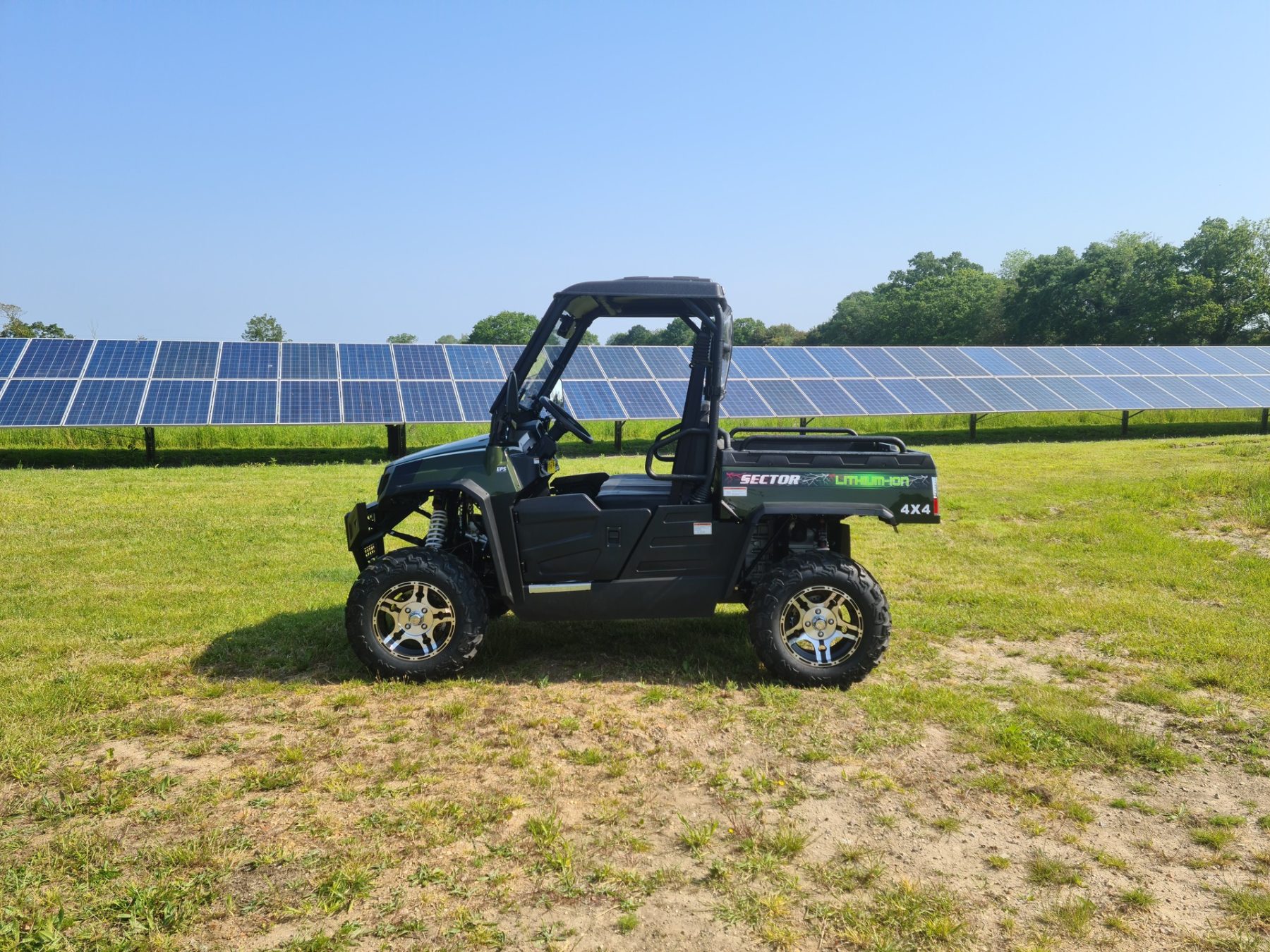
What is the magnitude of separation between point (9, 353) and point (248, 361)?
4567 mm

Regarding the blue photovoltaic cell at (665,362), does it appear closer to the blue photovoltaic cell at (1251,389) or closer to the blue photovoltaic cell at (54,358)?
the blue photovoltaic cell at (54,358)

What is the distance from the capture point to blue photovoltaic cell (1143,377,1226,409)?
2222 cm

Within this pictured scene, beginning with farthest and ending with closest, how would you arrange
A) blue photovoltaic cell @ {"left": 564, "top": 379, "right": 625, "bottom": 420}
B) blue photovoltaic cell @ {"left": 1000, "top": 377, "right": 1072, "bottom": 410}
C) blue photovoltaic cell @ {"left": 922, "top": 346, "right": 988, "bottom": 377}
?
blue photovoltaic cell @ {"left": 922, "top": 346, "right": 988, "bottom": 377}, blue photovoltaic cell @ {"left": 1000, "top": 377, "right": 1072, "bottom": 410}, blue photovoltaic cell @ {"left": 564, "top": 379, "right": 625, "bottom": 420}

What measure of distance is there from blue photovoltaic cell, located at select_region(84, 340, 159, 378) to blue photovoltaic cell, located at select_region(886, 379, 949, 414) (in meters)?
16.5

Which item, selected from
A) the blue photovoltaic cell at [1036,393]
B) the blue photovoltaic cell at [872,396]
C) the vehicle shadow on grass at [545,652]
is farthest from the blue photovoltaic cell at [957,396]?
the vehicle shadow on grass at [545,652]

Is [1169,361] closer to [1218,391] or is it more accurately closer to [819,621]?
[1218,391]

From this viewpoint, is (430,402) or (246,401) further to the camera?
(430,402)

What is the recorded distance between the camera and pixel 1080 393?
2264 cm

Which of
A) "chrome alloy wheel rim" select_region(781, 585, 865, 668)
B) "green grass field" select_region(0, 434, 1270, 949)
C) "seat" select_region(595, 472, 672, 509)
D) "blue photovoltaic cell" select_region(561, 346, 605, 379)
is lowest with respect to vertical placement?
"green grass field" select_region(0, 434, 1270, 949)

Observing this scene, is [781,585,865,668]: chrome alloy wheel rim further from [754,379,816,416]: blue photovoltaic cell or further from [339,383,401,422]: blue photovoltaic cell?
[754,379,816,416]: blue photovoltaic cell

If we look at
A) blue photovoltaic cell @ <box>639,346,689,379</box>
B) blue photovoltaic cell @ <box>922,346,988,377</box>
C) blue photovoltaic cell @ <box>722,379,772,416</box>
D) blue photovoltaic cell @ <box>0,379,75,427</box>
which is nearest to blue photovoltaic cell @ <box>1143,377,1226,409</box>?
blue photovoltaic cell @ <box>922,346,988,377</box>

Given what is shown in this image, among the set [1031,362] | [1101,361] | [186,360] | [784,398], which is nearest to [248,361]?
[186,360]

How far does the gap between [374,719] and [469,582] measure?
96cm

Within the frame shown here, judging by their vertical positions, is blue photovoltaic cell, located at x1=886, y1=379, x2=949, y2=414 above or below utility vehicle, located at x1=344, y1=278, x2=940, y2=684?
above
